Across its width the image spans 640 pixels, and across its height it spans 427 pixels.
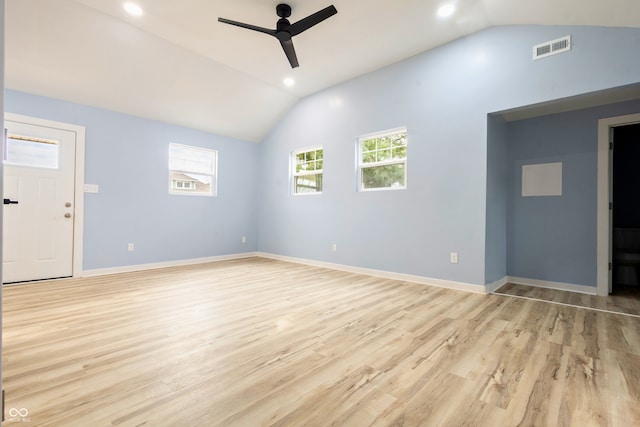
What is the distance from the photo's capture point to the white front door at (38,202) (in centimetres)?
380

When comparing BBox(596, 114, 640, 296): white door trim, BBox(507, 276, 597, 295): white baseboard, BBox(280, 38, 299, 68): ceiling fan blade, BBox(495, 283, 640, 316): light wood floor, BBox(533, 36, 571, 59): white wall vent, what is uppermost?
BBox(280, 38, 299, 68): ceiling fan blade

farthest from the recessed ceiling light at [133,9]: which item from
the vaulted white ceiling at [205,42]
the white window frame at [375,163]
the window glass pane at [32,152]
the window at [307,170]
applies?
the white window frame at [375,163]

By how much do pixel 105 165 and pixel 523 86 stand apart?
19.0 feet

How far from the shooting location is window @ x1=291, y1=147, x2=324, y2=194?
5.51m

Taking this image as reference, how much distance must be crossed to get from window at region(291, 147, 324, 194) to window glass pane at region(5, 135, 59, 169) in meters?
3.71

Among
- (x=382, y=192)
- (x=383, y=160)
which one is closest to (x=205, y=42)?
(x=383, y=160)

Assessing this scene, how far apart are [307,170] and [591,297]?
453 cm

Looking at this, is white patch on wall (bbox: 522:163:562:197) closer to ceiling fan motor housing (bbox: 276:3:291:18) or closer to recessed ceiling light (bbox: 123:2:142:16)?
ceiling fan motor housing (bbox: 276:3:291:18)

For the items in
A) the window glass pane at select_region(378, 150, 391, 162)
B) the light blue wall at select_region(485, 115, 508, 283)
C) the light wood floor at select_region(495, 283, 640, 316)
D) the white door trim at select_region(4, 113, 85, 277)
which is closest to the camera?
the light wood floor at select_region(495, 283, 640, 316)

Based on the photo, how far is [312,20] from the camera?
299cm

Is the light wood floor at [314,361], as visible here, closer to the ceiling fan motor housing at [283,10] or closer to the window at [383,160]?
the window at [383,160]

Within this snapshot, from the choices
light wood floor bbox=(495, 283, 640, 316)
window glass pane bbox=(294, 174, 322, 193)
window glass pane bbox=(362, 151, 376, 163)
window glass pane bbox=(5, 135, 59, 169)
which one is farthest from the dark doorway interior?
window glass pane bbox=(5, 135, 59, 169)

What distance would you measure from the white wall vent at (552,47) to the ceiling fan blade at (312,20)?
7.44ft

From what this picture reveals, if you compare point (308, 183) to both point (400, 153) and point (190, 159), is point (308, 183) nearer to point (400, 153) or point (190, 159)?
point (400, 153)
